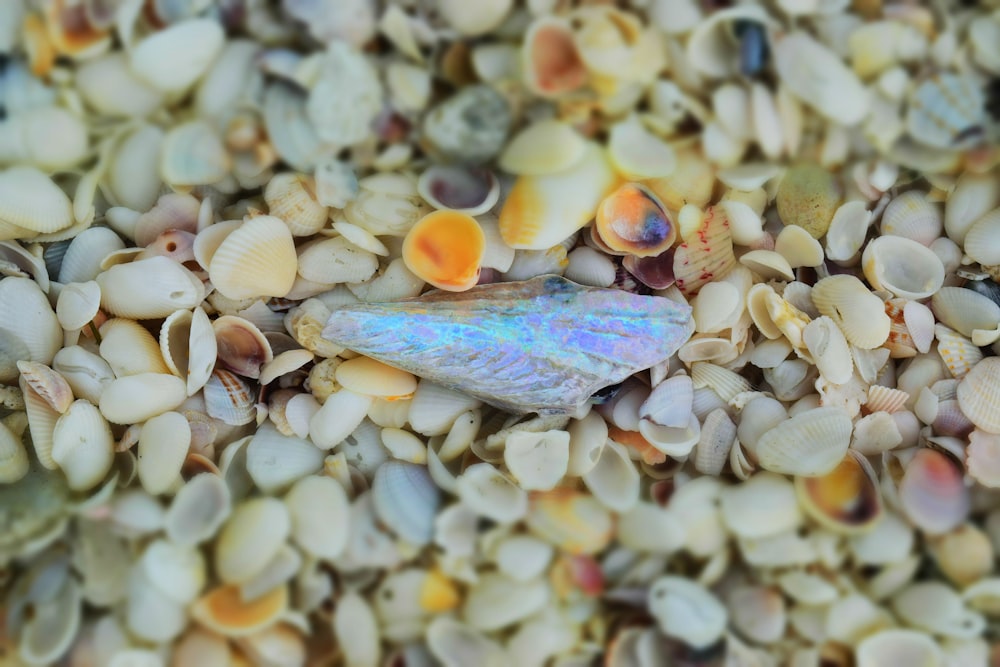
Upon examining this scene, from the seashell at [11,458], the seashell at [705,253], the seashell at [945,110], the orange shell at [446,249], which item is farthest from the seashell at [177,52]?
the seashell at [945,110]

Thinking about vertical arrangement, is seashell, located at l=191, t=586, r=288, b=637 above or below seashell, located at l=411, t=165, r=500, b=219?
below

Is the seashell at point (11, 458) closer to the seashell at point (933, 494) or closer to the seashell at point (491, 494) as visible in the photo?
the seashell at point (491, 494)

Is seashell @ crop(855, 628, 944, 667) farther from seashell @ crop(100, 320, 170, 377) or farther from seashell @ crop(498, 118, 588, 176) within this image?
seashell @ crop(100, 320, 170, 377)

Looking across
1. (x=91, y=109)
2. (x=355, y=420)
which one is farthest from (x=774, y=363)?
(x=91, y=109)

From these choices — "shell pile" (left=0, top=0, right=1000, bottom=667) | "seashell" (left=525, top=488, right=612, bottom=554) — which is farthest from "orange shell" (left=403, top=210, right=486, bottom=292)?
"seashell" (left=525, top=488, right=612, bottom=554)

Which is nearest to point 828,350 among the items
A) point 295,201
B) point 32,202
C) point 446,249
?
point 446,249

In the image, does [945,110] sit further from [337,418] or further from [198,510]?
[198,510]
